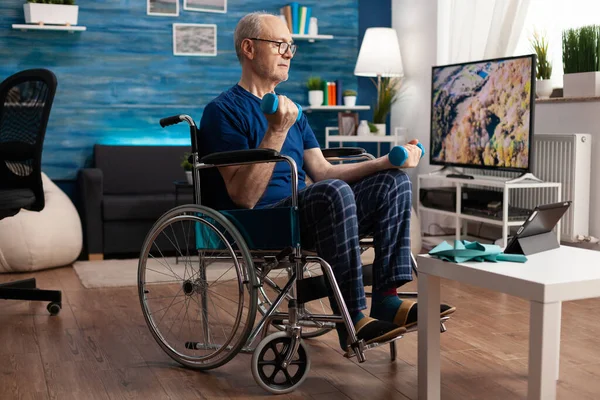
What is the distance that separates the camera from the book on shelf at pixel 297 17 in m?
5.88

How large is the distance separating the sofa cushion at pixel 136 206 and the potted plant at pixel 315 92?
1375mm

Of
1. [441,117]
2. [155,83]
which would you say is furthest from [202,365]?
[155,83]

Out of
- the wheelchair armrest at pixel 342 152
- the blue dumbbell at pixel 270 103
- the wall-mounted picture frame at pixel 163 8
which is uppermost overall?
the wall-mounted picture frame at pixel 163 8

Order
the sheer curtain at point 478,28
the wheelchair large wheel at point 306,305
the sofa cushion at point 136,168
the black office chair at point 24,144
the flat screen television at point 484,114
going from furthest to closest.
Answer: the sofa cushion at point 136,168, the sheer curtain at point 478,28, the flat screen television at point 484,114, the black office chair at point 24,144, the wheelchair large wheel at point 306,305

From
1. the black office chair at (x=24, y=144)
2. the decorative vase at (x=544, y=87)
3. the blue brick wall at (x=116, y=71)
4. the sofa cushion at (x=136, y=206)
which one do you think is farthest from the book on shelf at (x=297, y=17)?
the black office chair at (x=24, y=144)

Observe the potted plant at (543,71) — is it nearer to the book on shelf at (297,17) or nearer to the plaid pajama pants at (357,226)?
the book on shelf at (297,17)

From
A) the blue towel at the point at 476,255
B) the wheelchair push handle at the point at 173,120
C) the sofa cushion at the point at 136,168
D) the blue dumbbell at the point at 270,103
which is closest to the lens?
the blue towel at the point at 476,255

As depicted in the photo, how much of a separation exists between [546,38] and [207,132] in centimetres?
276

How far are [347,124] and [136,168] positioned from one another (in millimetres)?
1486

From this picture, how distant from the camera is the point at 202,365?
96.7 inches

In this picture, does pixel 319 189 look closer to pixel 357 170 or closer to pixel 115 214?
pixel 357 170

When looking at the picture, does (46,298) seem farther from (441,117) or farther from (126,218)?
(441,117)

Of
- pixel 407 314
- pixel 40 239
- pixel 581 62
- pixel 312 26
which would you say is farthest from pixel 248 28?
pixel 312 26

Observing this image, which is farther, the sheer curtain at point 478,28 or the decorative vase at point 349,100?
the decorative vase at point 349,100
